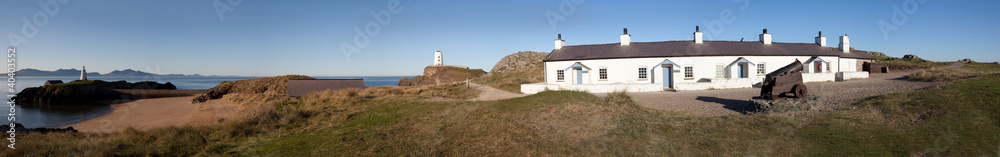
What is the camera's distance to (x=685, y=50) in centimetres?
2438

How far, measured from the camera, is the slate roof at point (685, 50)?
23.9 metres

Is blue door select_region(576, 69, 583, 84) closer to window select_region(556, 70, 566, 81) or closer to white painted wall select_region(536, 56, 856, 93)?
white painted wall select_region(536, 56, 856, 93)

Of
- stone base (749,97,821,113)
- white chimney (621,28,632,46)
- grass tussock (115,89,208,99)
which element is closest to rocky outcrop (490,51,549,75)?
white chimney (621,28,632,46)

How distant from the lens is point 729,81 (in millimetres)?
19141

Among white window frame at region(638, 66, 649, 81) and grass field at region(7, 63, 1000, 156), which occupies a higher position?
white window frame at region(638, 66, 649, 81)

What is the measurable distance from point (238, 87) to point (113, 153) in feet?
88.4

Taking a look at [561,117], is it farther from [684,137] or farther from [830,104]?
[830,104]

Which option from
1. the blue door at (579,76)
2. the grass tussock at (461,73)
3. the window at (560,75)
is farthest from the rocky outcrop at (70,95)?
the blue door at (579,76)

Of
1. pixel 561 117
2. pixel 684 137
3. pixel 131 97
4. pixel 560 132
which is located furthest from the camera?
pixel 131 97

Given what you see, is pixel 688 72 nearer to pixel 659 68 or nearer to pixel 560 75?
pixel 659 68

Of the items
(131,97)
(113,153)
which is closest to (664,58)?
(113,153)

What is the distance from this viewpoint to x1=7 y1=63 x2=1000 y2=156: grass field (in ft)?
18.3

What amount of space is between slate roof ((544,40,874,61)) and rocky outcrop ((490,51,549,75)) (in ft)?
56.4

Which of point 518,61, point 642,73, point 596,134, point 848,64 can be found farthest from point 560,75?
point 518,61
